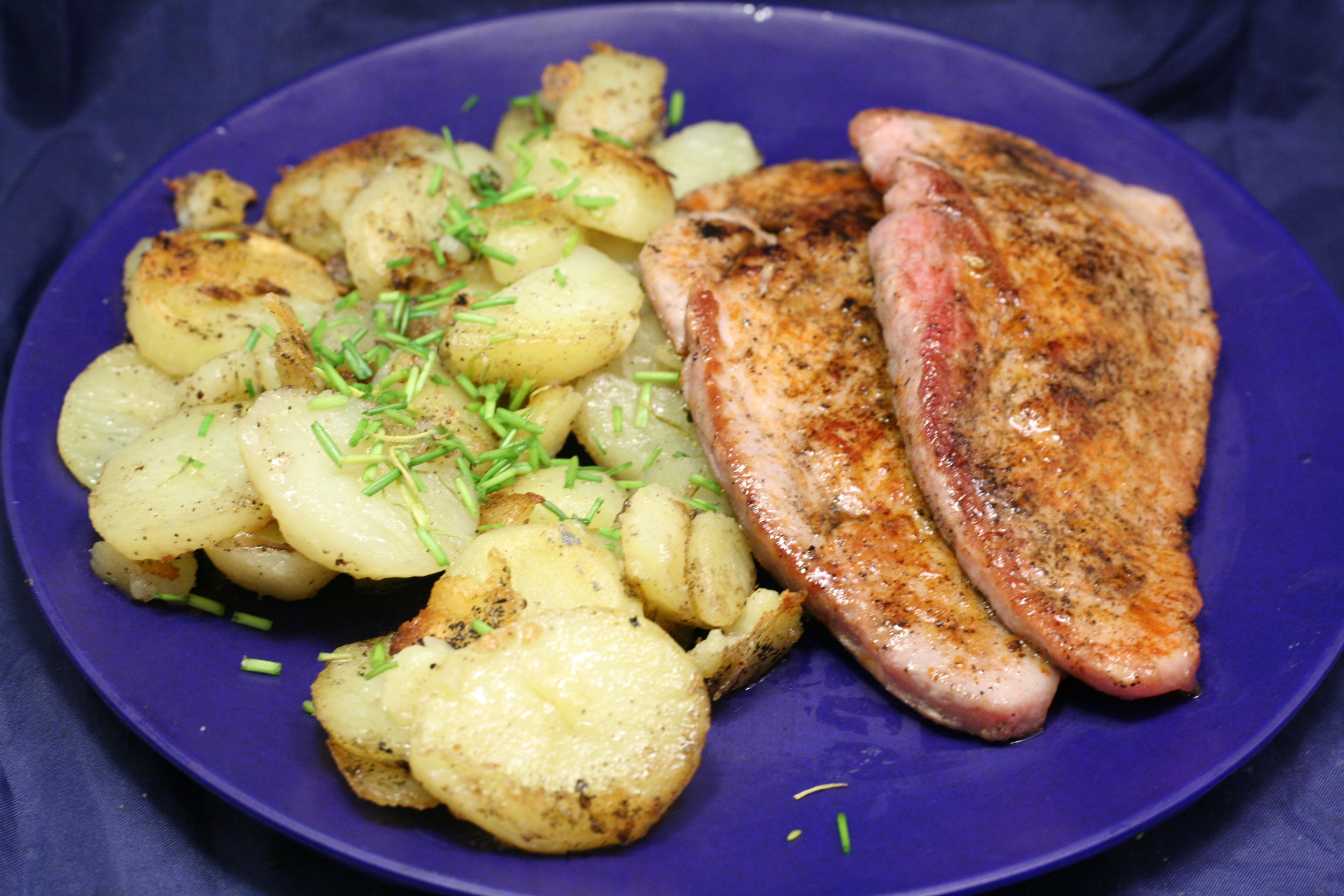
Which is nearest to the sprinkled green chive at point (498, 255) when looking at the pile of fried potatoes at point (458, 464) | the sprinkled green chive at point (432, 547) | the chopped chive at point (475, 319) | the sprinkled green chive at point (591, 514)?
the pile of fried potatoes at point (458, 464)

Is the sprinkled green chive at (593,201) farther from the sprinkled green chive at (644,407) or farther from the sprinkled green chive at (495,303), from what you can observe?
the sprinkled green chive at (644,407)

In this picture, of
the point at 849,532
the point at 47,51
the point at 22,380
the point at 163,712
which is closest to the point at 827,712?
the point at 849,532

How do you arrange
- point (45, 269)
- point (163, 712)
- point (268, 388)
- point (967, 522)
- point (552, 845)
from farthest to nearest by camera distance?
point (45, 269)
point (268, 388)
point (967, 522)
point (163, 712)
point (552, 845)

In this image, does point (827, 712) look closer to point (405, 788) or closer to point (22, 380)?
point (405, 788)

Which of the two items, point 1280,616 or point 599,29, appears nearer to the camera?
point 1280,616

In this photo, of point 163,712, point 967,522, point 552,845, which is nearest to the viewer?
point 552,845

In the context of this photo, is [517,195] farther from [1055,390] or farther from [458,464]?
[1055,390]

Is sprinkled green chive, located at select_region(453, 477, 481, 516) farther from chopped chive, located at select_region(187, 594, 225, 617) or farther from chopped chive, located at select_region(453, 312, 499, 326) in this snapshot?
chopped chive, located at select_region(187, 594, 225, 617)
